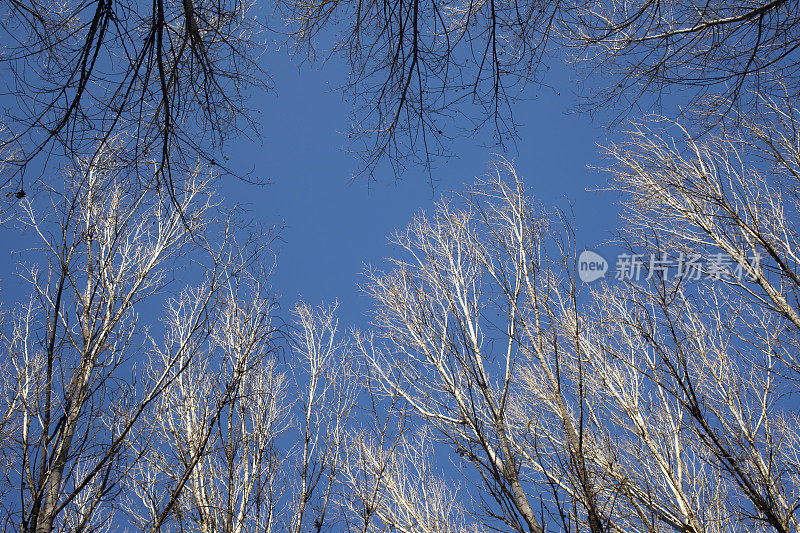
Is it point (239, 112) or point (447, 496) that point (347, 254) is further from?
point (239, 112)

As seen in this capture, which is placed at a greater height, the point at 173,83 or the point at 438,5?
the point at 438,5

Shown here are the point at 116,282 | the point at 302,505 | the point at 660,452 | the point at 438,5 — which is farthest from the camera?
the point at 660,452

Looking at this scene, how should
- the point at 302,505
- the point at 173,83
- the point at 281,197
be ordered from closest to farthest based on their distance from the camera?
the point at 173,83 → the point at 302,505 → the point at 281,197

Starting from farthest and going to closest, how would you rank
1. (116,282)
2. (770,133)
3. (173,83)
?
(770,133), (116,282), (173,83)

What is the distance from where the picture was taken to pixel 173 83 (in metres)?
2.09

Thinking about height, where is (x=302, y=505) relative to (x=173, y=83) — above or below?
below

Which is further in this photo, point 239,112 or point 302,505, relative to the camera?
point 302,505

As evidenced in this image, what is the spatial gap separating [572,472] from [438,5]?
2241mm

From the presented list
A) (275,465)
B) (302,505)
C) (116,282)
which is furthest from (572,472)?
(116,282)

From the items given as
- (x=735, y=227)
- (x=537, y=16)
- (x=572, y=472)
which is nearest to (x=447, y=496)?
(x=735, y=227)

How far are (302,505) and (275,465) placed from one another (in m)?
0.34

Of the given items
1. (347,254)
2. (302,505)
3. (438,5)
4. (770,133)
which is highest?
(347,254)

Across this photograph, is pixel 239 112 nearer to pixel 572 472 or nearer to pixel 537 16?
pixel 537 16

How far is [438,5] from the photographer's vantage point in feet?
7.43
